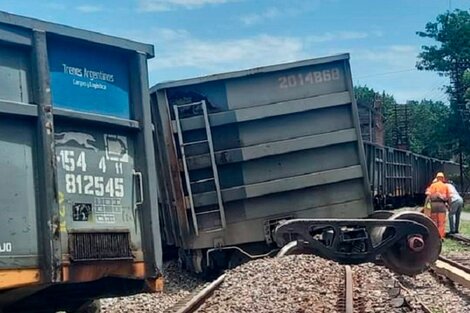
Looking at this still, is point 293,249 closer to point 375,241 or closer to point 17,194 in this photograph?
point 375,241

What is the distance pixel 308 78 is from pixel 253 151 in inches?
53.0

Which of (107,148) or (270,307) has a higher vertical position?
(107,148)

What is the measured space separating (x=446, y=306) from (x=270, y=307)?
229cm

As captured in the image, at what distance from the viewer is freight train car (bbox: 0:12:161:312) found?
4359mm

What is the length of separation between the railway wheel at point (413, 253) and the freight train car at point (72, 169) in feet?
18.6

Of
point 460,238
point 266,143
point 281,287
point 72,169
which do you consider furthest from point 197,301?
point 460,238

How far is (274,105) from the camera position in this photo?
1130cm

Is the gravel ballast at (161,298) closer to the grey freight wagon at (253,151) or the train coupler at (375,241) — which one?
the grey freight wagon at (253,151)

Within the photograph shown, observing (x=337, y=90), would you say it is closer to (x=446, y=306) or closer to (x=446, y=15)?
(x=446, y=306)

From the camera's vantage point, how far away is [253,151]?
11.2m

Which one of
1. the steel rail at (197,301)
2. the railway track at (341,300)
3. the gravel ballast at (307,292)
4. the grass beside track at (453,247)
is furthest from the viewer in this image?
the grass beside track at (453,247)

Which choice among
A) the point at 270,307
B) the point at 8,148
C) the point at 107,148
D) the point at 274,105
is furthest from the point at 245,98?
the point at 8,148

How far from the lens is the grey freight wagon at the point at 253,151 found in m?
11.3

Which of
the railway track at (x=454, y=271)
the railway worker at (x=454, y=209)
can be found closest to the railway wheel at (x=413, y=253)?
the railway track at (x=454, y=271)
